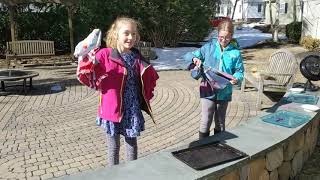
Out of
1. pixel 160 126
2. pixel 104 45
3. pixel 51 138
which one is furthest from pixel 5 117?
pixel 104 45

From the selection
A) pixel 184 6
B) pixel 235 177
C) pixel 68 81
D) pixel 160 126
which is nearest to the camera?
pixel 235 177

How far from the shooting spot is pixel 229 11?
64125 millimetres

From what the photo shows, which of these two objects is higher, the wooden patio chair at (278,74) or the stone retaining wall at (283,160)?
the wooden patio chair at (278,74)

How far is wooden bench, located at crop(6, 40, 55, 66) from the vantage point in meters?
15.2

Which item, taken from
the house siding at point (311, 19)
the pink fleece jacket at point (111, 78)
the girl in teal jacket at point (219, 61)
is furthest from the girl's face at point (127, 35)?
the house siding at point (311, 19)

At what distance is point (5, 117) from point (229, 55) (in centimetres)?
517

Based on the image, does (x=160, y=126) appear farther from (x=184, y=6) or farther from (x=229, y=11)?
(x=229, y=11)

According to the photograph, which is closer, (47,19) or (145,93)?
(145,93)

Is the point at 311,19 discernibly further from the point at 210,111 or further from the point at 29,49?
the point at 210,111

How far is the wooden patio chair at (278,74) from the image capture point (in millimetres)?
7887

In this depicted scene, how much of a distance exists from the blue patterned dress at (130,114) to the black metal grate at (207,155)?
447 mm

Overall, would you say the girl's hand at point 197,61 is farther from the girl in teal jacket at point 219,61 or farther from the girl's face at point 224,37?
the girl's face at point 224,37

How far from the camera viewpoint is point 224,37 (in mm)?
4375

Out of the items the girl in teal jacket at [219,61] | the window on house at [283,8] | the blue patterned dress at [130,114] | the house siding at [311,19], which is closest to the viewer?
the blue patterned dress at [130,114]
